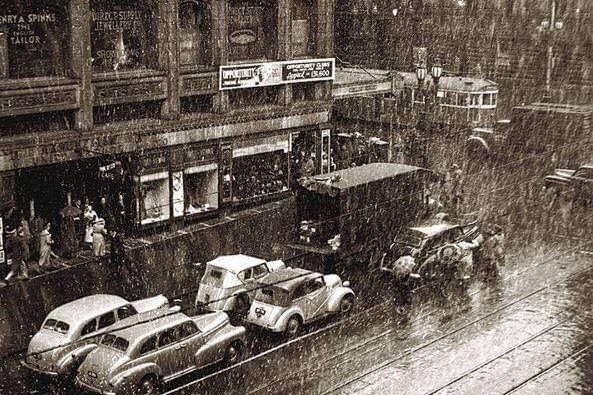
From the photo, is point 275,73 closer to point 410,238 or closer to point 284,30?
point 284,30

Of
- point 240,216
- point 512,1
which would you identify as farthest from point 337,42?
point 240,216

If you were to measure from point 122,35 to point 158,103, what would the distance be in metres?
2.71

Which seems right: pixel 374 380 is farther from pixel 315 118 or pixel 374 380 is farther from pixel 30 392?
pixel 315 118

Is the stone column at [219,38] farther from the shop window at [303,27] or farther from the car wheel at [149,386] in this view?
the car wheel at [149,386]

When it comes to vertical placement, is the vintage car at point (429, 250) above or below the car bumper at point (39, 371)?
above

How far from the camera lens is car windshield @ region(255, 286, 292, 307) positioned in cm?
2120

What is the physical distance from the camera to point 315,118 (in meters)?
36.2

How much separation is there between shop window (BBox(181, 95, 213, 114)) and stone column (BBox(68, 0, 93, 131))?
4.79 meters

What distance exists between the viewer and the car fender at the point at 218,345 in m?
18.9

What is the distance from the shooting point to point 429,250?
25.5 m

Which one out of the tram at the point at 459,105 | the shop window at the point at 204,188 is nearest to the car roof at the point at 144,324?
the shop window at the point at 204,188

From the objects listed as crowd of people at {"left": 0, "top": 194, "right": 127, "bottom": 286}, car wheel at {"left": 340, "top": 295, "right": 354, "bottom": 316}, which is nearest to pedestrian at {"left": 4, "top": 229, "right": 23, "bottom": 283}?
crowd of people at {"left": 0, "top": 194, "right": 127, "bottom": 286}

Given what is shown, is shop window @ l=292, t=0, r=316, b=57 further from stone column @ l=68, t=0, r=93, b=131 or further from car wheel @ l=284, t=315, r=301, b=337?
car wheel @ l=284, t=315, r=301, b=337

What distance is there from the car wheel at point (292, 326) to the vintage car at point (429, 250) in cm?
402
